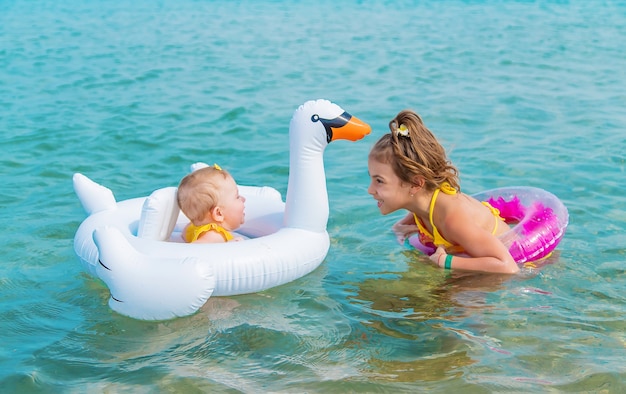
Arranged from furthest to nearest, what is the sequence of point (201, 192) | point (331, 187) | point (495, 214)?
point (331, 187) → point (495, 214) → point (201, 192)

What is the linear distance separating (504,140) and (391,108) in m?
2.08

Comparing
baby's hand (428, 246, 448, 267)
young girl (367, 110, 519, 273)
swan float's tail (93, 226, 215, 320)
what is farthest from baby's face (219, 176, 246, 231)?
baby's hand (428, 246, 448, 267)

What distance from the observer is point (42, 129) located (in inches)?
338

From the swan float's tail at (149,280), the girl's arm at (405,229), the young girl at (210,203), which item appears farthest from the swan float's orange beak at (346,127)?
the swan float's tail at (149,280)

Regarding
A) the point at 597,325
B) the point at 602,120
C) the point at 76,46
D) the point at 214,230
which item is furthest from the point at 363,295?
the point at 76,46

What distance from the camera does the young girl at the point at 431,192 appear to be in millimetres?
4301

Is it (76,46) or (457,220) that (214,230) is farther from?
(76,46)

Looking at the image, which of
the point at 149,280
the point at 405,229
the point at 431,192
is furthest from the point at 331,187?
the point at 149,280

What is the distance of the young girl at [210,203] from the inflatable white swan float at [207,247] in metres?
0.11

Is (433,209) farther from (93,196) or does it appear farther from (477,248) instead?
(93,196)

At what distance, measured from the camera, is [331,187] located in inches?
263

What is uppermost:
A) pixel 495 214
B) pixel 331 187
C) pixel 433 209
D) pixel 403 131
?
pixel 403 131

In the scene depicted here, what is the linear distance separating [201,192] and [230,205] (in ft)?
0.65

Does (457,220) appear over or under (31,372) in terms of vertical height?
over
